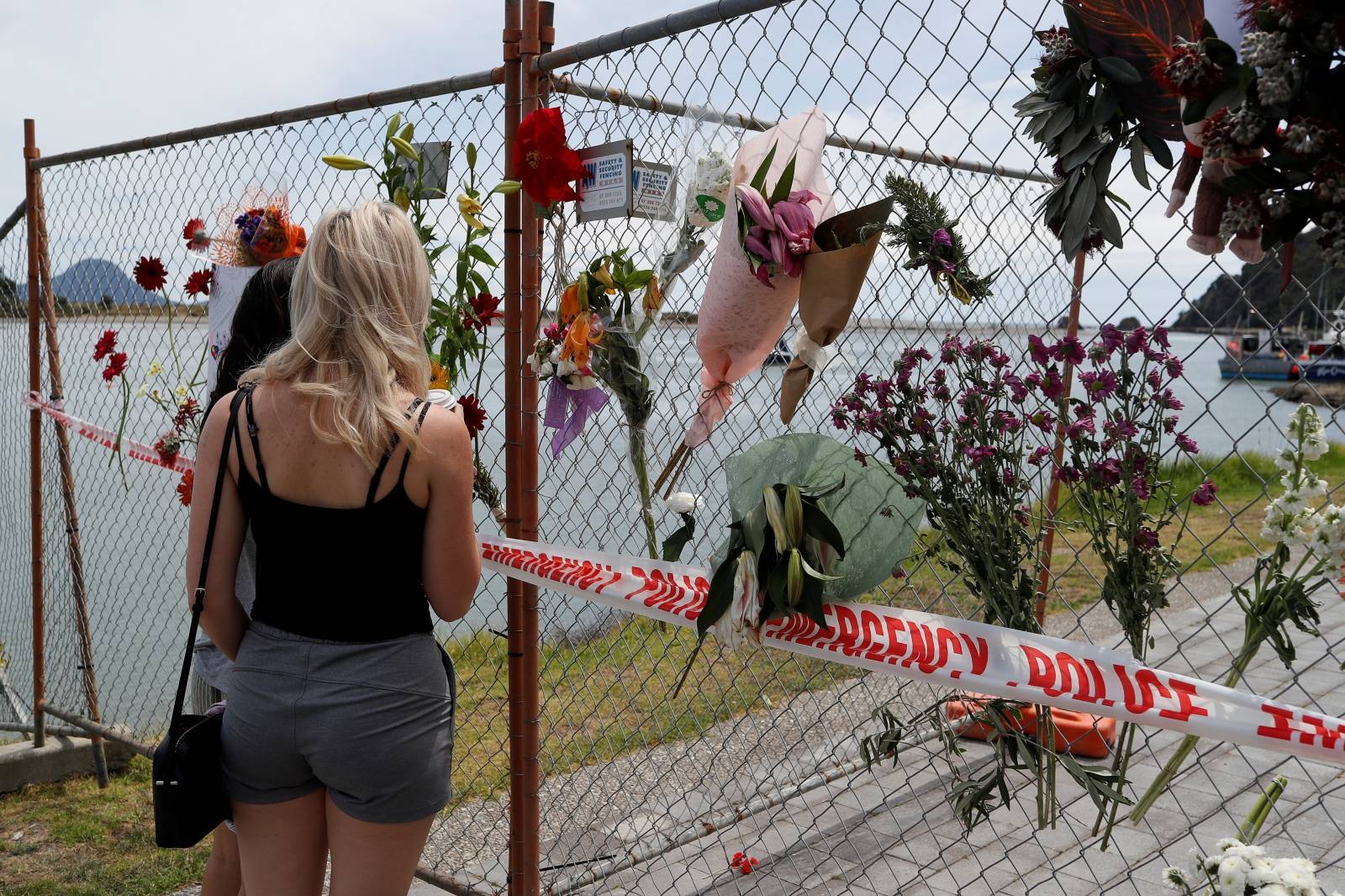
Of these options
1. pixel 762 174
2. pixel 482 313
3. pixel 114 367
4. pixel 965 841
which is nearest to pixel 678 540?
pixel 762 174

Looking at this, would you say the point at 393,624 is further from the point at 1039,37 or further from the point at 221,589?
the point at 1039,37

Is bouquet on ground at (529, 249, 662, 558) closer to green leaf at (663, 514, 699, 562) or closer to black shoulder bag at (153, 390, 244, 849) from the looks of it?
green leaf at (663, 514, 699, 562)

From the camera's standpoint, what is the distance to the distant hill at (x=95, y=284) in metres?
4.84

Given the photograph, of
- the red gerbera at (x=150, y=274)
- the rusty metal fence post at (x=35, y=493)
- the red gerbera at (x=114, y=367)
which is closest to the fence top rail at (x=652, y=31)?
the red gerbera at (x=150, y=274)

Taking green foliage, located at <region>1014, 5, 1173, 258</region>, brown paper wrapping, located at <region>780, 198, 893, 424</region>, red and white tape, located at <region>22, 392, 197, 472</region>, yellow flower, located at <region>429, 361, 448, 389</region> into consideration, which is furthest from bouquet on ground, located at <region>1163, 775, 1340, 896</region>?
red and white tape, located at <region>22, 392, 197, 472</region>

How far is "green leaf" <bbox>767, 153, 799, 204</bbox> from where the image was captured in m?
1.98

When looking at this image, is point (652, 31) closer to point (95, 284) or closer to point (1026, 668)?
point (1026, 668)

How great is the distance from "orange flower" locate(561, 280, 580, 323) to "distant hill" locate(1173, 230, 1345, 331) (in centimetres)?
129

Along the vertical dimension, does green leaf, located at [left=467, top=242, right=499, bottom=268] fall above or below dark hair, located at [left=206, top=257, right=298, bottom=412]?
above

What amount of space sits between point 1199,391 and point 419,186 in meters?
2.06

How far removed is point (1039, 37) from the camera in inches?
62.0

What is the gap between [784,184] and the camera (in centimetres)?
199

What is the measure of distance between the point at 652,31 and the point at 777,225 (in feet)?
2.47

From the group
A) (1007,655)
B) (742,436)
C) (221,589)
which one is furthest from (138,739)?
(1007,655)
